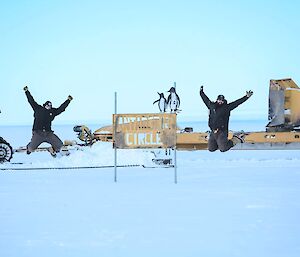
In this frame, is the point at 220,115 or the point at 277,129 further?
the point at 277,129

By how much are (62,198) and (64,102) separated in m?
4.49

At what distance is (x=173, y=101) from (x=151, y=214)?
849 cm

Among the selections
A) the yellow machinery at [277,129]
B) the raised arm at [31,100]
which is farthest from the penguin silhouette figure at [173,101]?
the raised arm at [31,100]

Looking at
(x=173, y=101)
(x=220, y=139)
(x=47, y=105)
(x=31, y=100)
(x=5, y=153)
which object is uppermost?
(x=173, y=101)

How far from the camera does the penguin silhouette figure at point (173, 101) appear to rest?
14.3m

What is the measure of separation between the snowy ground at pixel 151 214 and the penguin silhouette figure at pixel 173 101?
3890 millimetres

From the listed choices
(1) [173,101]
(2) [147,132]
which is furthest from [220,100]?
(1) [173,101]

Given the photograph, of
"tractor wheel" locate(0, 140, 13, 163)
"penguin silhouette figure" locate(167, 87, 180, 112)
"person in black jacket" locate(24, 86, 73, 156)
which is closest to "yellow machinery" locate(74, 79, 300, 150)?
"penguin silhouette figure" locate(167, 87, 180, 112)

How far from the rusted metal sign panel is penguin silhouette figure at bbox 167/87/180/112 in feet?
13.9

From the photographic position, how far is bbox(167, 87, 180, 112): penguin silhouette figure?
46.8 ft

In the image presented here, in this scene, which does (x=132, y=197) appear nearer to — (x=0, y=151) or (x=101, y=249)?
(x=101, y=249)

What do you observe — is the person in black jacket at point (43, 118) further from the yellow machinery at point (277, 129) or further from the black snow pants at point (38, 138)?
the yellow machinery at point (277, 129)

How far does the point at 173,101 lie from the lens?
1430 cm

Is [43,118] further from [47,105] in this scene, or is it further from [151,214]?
[151,214]
